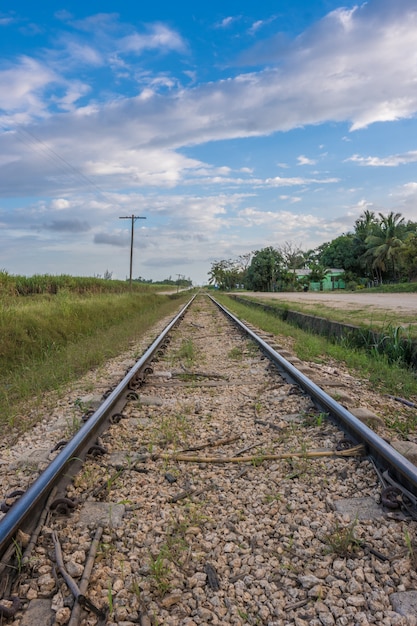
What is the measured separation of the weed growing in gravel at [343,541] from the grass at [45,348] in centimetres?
291

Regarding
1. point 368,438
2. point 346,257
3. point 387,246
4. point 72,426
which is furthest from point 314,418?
point 346,257

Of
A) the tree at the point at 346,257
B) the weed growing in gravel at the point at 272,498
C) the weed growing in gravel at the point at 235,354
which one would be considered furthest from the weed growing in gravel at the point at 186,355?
the tree at the point at 346,257

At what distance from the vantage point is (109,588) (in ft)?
6.07

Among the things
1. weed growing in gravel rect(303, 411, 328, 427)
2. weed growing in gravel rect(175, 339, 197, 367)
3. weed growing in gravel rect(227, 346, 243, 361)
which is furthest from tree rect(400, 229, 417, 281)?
weed growing in gravel rect(303, 411, 328, 427)

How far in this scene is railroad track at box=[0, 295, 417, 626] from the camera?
1806 mm

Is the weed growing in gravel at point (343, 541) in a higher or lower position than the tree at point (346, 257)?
lower

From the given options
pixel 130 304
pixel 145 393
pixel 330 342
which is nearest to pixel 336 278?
pixel 130 304

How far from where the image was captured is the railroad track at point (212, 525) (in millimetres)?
1806

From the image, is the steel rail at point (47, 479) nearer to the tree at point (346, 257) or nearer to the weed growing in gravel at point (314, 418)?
the weed growing in gravel at point (314, 418)

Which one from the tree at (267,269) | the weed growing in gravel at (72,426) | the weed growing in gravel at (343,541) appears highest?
the tree at (267,269)

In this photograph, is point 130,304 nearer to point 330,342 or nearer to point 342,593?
point 330,342

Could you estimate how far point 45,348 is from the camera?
8.70 meters

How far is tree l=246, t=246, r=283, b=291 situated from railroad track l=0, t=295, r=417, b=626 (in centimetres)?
6172

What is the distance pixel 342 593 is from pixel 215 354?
612 centimetres
